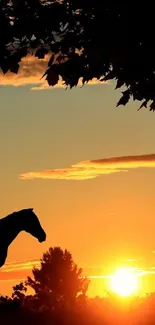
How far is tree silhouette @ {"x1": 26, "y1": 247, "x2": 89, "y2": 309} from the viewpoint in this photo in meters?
104

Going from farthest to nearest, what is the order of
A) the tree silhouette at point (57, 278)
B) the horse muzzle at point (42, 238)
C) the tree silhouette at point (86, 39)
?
the tree silhouette at point (57, 278) < the horse muzzle at point (42, 238) < the tree silhouette at point (86, 39)

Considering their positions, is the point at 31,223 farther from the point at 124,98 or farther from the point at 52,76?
the point at 52,76

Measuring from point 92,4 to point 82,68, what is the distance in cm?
110

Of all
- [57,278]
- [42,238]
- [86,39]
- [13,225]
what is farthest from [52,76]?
[57,278]

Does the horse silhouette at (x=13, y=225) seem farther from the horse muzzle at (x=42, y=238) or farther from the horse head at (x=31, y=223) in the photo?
the horse muzzle at (x=42, y=238)

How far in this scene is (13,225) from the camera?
21.5 m

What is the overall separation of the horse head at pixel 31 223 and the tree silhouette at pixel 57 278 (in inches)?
3188

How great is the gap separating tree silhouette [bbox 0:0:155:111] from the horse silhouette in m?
7.68

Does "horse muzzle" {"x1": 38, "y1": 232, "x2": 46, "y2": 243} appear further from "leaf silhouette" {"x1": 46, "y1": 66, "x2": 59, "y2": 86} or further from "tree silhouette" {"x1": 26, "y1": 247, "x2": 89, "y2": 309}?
"tree silhouette" {"x1": 26, "y1": 247, "x2": 89, "y2": 309}

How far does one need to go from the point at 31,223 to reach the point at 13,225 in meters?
0.50

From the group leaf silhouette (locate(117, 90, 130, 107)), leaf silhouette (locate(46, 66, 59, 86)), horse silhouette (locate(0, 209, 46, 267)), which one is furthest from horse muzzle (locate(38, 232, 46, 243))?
leaf silhouette (locate(46, 66, 59, 86))

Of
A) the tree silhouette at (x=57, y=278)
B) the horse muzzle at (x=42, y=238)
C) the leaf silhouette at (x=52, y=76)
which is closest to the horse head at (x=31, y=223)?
the horse muzzle at (x=42, y=238)

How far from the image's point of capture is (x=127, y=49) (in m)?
13.1

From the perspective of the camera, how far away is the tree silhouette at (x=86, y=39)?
42.7ft
